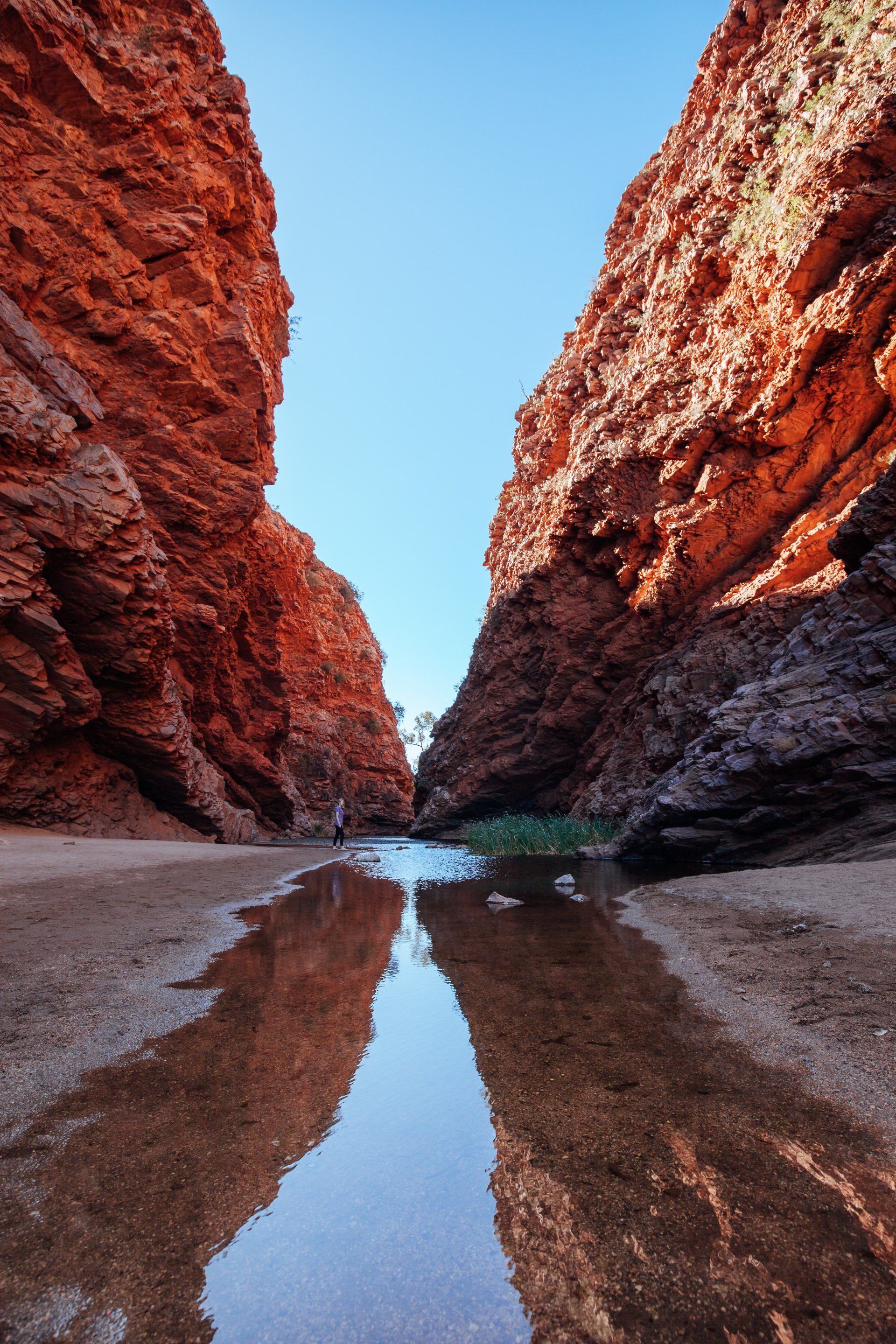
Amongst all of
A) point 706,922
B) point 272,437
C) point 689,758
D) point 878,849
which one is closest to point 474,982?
point 706,922

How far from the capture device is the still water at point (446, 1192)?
1.20 metres

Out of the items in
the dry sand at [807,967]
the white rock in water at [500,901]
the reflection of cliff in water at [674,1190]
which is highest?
the white rock in water at [500,901]

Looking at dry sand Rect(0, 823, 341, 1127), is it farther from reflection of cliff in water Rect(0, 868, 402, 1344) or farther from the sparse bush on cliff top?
the sparse bush on cliff top

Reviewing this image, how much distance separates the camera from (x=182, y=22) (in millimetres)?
18219

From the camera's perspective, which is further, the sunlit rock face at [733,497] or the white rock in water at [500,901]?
the sunlit rock face at [733,497]

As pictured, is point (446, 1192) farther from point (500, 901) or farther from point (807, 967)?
point (500, 901)

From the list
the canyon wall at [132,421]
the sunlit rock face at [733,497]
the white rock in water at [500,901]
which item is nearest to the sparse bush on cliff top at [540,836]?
the sunlit rock face at [733,497]

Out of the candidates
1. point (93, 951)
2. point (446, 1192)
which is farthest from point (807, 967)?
point (93, 951)

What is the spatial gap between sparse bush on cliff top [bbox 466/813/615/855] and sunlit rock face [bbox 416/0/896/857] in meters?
1.18

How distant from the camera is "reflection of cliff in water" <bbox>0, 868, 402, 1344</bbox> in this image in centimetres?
121

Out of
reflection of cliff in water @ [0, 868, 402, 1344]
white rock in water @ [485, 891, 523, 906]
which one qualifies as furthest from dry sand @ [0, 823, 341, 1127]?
white rock in water @ [485, 891, 523, 906]

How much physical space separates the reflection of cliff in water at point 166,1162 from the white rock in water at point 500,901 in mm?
4047

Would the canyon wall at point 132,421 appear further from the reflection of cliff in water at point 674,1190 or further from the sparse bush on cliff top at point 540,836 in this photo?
the reflection of cliff in water at point 674,1190

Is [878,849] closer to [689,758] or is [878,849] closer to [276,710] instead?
[689,758]
